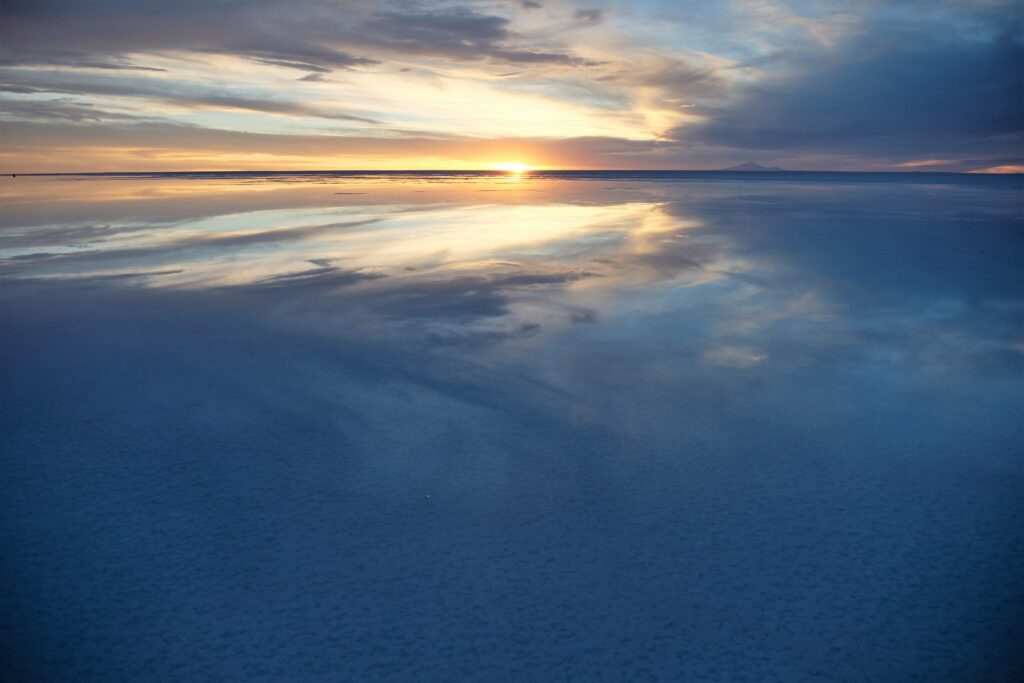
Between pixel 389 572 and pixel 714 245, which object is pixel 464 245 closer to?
pixel 714 245

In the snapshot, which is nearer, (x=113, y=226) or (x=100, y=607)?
(x=100, y=607)

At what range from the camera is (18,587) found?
2.61 metres

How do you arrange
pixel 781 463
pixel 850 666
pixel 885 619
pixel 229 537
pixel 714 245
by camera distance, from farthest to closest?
pixel 714 245 < pixel 781 463 < pixel 229 537 < pixel 885 619 < pixel 850 666

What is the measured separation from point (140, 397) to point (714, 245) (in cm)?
905

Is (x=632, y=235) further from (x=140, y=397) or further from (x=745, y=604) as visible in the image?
(x=745, y=604)

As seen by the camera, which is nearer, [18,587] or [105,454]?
[18,587]

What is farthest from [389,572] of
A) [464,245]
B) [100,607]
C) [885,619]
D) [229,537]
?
[464,245]

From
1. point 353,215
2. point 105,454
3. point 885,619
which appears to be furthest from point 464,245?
point 885,619

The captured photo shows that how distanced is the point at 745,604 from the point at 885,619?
0.46 meters

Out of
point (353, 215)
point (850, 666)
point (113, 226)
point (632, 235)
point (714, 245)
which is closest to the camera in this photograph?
point (850, 666)

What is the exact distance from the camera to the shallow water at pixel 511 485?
2.30 metres

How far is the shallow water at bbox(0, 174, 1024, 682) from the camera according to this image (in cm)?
230

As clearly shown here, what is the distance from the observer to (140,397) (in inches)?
176

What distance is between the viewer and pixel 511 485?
3316 millimetres
